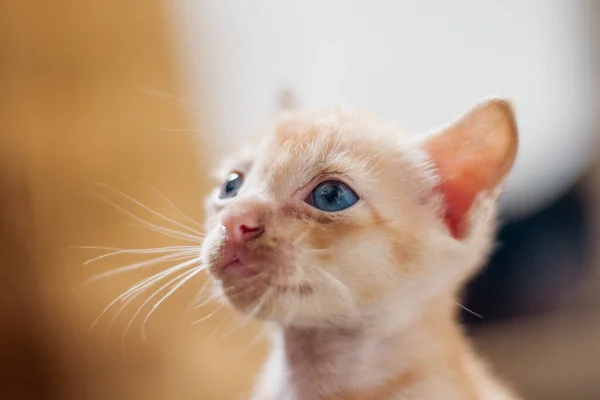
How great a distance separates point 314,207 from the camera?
696 millimetres

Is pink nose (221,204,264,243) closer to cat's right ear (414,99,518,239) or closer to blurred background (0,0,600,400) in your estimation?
cat's right ear (414,99,518,239)

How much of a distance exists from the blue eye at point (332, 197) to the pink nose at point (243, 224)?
0.07 metres

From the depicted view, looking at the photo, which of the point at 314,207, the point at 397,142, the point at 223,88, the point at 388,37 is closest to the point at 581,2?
the point at 388,37

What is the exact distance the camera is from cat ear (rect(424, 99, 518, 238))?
0.69m

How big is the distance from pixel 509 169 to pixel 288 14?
88 cm

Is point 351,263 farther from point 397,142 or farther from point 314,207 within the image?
point 397,142

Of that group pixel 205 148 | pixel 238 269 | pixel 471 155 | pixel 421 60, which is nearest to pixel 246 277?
pixel 238 269

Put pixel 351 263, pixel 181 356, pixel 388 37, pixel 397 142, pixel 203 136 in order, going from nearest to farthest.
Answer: pixel 351 263
pixel 397 142
pixel 203 136
pixel 181 356
pixel 388 37

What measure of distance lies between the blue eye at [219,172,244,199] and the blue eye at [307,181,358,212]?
0.15 metres

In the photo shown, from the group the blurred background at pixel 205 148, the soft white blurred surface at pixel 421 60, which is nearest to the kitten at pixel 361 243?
the blurred background at pixel 205 148

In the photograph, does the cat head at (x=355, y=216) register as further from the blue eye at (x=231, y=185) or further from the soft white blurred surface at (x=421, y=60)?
the soft white blurred surface at (x=421, y=60)

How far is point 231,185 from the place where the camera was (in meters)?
0.83

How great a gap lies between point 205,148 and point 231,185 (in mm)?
337

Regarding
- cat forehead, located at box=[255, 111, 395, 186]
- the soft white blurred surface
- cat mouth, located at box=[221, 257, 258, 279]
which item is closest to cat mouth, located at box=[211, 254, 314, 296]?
cat mouth, located at box=[221, 257, 258, 279]
